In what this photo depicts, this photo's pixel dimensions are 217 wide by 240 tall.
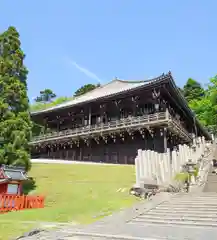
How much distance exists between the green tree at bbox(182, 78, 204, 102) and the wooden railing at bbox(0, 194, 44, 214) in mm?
53820

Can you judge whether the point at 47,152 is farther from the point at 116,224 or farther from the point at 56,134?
the point at 116,224

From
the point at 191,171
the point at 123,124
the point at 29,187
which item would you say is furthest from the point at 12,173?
the point at 123,124

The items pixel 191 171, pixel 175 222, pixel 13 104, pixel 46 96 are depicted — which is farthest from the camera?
pixel 46 96

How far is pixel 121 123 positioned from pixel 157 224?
18.7m

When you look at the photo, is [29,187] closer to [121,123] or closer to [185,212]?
[121,123]

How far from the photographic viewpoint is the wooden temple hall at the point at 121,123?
2511cm

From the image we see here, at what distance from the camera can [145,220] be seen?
8.15 meters

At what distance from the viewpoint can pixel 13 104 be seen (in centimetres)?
1870

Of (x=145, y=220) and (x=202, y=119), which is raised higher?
(x=202, y=119)

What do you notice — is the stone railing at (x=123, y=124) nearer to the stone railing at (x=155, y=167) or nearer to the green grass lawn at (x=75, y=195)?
the green grass lawn at (x=75, y=195)

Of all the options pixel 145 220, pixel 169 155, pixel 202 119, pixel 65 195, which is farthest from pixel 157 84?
pixel 202 119

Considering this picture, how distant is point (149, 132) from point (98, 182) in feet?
33.5

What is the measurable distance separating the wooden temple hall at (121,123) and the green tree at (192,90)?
1120 inches

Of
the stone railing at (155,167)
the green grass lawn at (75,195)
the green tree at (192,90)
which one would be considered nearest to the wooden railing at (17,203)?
the green grass lawn at (75,195)
